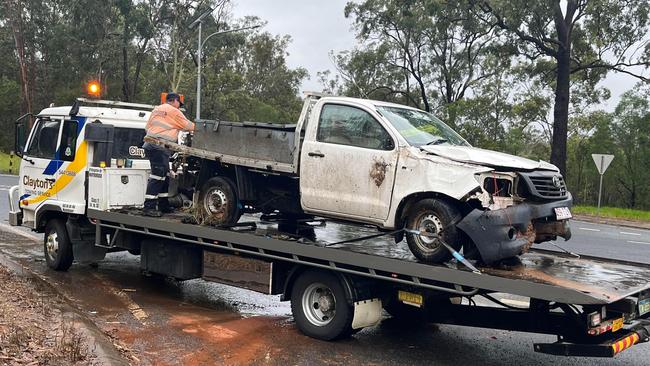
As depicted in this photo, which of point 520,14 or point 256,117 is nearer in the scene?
point 520,14

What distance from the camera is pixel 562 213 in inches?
243

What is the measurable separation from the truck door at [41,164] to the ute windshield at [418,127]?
5.26 m

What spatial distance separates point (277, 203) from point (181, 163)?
4.93 ft

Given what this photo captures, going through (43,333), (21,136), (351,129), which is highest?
(351,129)

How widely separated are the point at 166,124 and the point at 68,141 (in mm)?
1845

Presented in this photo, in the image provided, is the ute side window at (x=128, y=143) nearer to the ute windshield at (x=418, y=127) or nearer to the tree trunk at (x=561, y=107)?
the ute windshield at (x=418, y=127)

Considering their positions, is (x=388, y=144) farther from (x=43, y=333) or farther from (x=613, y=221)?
(x=613, y=221)

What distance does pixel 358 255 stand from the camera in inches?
241

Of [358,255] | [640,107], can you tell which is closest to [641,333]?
[358,255]

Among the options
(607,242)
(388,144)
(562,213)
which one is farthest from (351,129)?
(607,242)

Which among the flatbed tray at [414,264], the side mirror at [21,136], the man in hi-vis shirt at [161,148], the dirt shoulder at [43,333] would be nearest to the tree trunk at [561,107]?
the flatbed tray at [414,264]

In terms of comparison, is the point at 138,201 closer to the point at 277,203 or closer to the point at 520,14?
the point at 277,203

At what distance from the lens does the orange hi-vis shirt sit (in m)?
8.57

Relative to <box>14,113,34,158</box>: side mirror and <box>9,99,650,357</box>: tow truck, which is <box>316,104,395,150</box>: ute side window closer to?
<box>9,99,650,357</box>: tow truck
